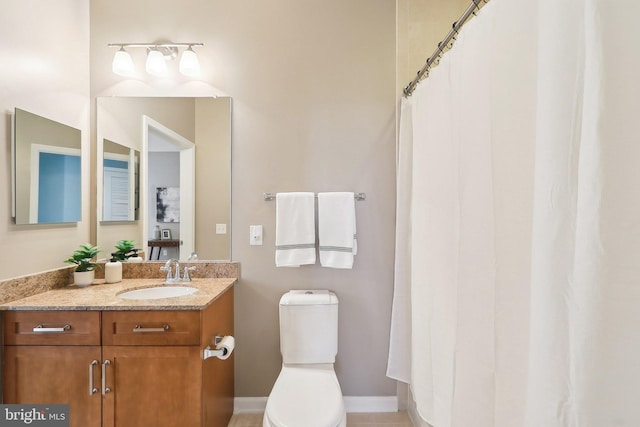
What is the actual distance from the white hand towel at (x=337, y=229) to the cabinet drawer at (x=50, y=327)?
1204mm

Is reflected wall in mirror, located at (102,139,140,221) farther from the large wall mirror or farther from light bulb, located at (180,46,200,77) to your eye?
light bulb, located at (180,46,200,77)

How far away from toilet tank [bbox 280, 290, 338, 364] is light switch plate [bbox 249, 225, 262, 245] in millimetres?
413

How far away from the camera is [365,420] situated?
1973mm

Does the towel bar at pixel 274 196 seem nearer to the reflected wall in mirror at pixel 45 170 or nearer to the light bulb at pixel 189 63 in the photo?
the light bulb at pixel 189 63

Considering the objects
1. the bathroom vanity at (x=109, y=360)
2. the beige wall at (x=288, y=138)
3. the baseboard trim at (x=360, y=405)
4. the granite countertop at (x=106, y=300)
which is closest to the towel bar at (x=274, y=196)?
the beige wall at (x=288, y=138)

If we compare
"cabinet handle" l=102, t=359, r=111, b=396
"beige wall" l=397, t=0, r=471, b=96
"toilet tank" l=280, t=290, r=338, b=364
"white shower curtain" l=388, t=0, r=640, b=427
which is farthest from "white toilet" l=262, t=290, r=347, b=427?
"beige wall" l=397, t=0, r=471, b=96

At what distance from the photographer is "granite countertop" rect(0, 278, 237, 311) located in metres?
1.44

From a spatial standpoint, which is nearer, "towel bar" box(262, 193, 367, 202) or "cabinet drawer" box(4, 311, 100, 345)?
"cabinet drawer" box(4, 311, 100, 345)

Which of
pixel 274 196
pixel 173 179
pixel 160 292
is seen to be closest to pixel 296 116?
pixel 274 196

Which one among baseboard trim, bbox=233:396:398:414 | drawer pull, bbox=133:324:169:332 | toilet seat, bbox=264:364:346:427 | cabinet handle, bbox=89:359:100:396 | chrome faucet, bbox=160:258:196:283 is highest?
chrome faucet, bbox=160:258:196:283

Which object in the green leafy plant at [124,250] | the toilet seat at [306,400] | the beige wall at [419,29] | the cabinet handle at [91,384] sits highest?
the beige wall at [419,29]

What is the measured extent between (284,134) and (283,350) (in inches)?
51.3

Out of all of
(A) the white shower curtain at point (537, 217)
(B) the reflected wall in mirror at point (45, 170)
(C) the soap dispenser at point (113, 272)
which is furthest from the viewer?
(C) the soap dispenser at point (113, 272)

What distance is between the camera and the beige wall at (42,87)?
1518mm
